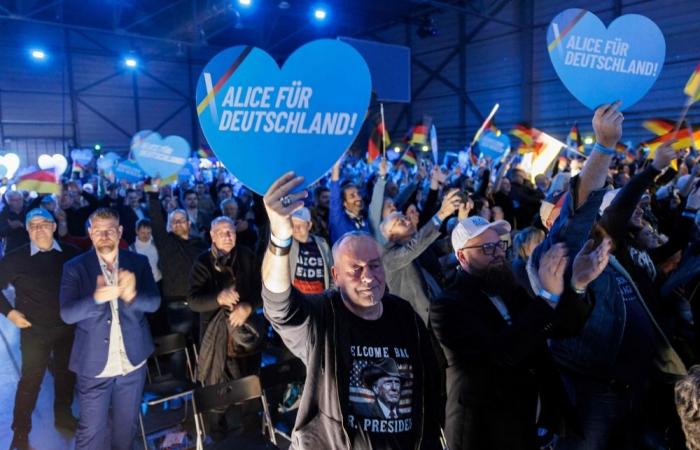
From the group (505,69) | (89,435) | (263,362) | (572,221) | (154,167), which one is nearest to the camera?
(572,221)

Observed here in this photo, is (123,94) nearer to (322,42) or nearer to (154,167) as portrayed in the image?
(154,167)

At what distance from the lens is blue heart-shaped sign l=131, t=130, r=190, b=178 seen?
22.1 ft

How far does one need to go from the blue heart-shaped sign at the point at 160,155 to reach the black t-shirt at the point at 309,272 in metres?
3.06

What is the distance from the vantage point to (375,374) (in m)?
2.04

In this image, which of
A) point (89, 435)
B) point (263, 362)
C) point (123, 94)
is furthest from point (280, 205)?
point (123, 94)

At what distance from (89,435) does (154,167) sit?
4137 millimetres

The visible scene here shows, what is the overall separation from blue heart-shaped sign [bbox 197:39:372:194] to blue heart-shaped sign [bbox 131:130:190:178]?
498 centimetres

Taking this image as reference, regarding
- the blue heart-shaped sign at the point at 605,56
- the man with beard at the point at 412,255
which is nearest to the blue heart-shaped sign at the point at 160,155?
the man with beard at the point at 412,255

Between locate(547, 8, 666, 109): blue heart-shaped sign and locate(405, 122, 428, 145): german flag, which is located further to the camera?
locate(405, 122, 428, 145): german flag

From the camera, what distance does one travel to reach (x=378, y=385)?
80.0 inches

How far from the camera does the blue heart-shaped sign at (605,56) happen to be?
2.79 meters

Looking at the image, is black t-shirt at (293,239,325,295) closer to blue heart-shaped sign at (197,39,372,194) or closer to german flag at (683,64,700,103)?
blue heart-shaped sign at (197,39,372,194)

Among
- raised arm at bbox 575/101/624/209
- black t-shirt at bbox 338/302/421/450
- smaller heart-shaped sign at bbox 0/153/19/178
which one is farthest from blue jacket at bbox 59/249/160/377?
smaller heart-shaped sign at bbox 0/153/19/178

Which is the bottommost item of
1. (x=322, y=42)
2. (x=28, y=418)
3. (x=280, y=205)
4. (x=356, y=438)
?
(x=28, y=418)
